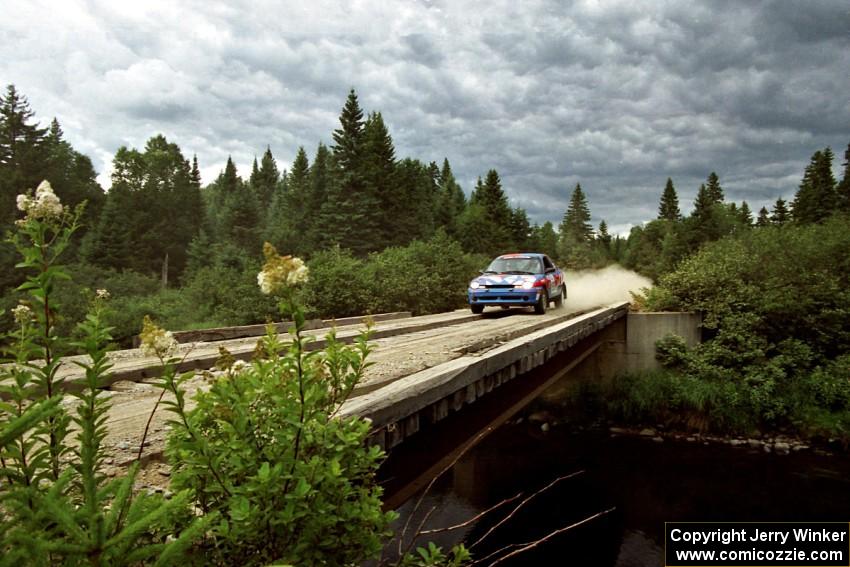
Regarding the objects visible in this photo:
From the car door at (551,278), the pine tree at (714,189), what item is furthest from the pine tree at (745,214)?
the car door at (551,278)

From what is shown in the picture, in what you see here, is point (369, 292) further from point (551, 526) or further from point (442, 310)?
point (551, 526)

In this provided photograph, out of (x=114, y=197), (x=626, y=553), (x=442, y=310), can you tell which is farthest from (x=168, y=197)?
(x=626, y=553)

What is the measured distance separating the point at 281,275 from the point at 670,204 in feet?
344

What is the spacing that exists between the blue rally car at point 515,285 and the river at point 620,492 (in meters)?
4.56

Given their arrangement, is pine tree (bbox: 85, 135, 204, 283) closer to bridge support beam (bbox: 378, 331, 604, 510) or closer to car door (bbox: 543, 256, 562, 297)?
car door (bbox: 543, 256, 562, 297)

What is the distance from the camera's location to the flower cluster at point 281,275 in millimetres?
1526

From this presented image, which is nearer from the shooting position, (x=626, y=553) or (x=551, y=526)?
(x=626, y=553)

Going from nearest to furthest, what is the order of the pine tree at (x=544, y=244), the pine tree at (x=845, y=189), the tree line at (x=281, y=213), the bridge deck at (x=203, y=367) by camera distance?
1. the bridge deck at (x=203, y=367)
2. the tree line at (x=281, y=213)
3. the pine tree at (x=845, y=189)
4. the pine tree at (x=544, y=244)

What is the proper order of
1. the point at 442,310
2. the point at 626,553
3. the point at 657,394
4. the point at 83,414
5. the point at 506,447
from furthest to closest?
the point at 442,310 → the point at 657,394 → the point at 506,447 → the point at 626,553 → the point at 83,414

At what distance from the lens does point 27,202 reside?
5.39 ft

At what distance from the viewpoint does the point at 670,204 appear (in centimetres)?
9331

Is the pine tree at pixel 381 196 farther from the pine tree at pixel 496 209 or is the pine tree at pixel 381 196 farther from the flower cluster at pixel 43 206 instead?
the flower cluster at pixel 43 206

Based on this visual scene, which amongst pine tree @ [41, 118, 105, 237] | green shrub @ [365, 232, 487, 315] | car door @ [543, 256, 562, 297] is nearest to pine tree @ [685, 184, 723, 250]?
green shrub @ [365, 232, 487, 315]

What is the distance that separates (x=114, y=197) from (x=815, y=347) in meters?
57.1
